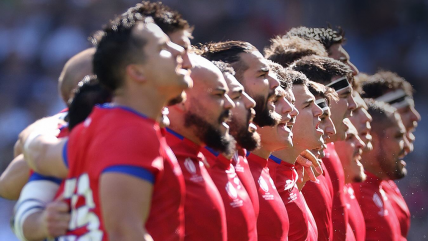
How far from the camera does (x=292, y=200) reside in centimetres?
467

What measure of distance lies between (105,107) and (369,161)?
5091 mm

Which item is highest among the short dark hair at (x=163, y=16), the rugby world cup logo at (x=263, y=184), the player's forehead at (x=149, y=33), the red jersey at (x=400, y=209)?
the player's forehead at (x=149, y=33)

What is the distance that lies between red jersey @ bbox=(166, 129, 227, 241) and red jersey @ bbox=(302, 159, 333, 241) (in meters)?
2.13

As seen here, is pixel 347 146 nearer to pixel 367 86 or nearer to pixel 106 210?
pixel 367 86

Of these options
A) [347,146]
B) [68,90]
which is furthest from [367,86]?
[68,90]

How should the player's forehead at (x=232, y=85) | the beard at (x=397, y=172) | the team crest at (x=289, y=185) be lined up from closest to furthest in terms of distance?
the player's forehead at (x=232, y=85), the team crest at (x=289, y=185), the beard at (x=397, y=172)

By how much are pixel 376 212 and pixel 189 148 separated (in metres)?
3.57

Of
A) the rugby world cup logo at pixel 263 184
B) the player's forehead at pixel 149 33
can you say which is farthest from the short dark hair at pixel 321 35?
the player's forehead at pixel 149 33

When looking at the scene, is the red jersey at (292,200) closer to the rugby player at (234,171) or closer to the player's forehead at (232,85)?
the rugby player at (234,171)

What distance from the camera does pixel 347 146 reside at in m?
6.30

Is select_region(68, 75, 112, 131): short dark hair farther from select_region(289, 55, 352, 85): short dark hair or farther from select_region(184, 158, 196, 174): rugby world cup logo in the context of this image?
select_region(289, 55, 352, 85): short dark hair

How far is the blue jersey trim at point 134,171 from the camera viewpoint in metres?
2.25

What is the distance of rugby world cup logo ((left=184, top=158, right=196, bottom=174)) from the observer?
3.31 m

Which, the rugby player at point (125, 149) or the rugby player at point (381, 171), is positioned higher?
the rugby player at point (125, 149)
